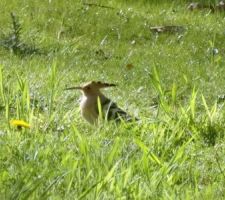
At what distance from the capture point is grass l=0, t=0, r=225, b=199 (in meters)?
3.96

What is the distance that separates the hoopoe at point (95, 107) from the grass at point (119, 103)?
3.9 inches

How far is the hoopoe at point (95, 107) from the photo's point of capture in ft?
A: 17.4

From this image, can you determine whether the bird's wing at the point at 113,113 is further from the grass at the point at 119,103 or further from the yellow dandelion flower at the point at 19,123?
the yellow dandelion flower at the point at 19,123

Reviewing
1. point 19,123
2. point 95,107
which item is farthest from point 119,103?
point 19,123

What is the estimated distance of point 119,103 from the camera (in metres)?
6.29

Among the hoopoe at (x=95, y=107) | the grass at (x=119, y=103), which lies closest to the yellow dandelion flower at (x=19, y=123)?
the grass at (x=119, y=103)

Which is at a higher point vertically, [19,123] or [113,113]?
[19,123]

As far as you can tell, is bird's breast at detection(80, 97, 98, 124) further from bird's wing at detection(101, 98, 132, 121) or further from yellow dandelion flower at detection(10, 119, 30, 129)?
yellow dandelion flower at detection(10, 119, 30, 129)

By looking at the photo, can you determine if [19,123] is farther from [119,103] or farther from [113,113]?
[119,103]

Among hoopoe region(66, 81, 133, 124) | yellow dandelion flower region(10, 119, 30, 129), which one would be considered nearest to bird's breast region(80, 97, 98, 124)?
hoopoe region(66, 81, 133, 124)

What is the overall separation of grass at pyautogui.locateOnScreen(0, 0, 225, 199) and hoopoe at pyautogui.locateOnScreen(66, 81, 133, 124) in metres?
0.10

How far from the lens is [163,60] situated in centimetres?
796

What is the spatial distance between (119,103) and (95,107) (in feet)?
3.01

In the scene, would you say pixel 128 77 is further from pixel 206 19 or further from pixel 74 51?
pixel 206 19
